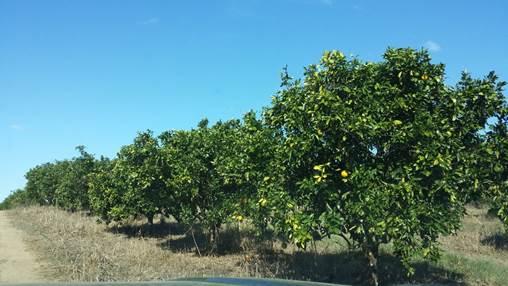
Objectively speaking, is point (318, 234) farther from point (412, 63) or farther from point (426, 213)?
point (412, 63)

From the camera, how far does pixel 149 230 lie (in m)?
25.8

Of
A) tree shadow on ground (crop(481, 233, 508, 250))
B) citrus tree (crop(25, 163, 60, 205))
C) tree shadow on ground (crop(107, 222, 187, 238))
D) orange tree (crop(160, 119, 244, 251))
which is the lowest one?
tree shadow on ground (crop(481, 233, 508, 250))

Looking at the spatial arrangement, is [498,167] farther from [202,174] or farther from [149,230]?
[149,230]

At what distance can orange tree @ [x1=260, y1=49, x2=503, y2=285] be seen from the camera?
9305 mm

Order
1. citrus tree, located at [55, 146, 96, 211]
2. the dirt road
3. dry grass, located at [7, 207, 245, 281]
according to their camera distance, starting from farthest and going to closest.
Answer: citrus tree, located at [55, 146, 96, 211] → the dirt road → dry grass, located at [7, 207, 245, 281]

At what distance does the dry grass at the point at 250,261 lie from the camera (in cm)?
1344

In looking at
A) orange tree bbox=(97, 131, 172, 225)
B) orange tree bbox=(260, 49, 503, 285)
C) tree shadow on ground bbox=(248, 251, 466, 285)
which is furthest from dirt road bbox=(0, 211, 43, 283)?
orange tree bbox=(260, 49, 503, 285)

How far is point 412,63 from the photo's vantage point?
997 cm

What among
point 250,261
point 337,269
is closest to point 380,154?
point 337,269

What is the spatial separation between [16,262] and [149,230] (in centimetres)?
959

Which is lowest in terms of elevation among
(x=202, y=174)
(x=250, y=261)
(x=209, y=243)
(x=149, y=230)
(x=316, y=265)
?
(x=316, y=265)

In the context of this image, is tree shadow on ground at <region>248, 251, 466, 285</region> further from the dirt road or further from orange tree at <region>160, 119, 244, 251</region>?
the dirt road

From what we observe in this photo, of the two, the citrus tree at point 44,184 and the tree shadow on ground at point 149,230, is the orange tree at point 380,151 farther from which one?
the citrus tree at point 44,184

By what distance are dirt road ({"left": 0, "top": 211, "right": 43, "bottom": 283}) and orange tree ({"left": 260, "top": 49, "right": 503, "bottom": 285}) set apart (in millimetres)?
7186
